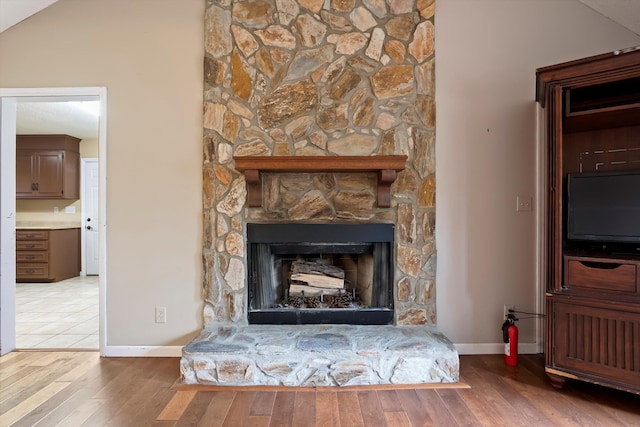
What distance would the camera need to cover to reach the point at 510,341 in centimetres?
241

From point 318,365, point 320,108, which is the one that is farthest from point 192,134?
point 318,365

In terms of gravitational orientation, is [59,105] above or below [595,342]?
above

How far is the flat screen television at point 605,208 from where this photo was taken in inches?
79.0

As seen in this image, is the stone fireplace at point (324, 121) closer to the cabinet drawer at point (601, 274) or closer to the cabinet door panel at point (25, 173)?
the cabinet drawer at point (601, 274)

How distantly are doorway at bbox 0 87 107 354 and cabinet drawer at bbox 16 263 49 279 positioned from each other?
10.3 ft

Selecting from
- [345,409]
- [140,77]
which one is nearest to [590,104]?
[345,409]

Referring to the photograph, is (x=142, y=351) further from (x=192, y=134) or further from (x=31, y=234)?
(x=31, y=234)

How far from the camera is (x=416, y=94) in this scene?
8.40 feet

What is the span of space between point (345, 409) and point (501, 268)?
1546 mm

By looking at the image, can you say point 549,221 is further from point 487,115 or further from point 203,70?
point 203,70

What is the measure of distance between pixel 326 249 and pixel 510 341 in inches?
55.4

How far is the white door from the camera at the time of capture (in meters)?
6.09

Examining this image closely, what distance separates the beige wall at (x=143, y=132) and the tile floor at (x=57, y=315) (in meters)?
0.67

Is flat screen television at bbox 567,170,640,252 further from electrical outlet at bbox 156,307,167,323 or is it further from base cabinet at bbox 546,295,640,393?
electrical outlet at bbox 156,307,167,323
